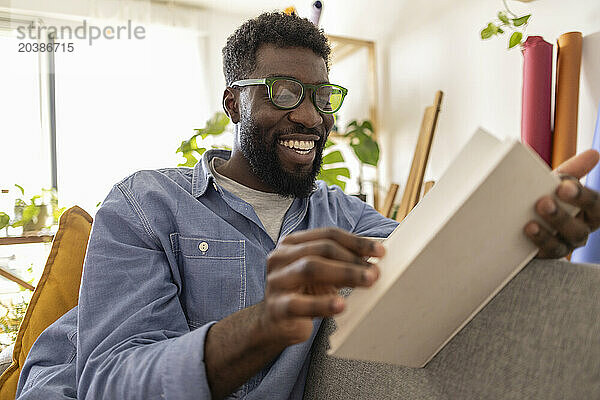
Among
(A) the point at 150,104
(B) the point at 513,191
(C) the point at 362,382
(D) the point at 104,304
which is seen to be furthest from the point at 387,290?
(A) the point at 150,104

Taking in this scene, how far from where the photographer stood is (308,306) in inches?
18.7

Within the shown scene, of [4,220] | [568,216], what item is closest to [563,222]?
[568,216]

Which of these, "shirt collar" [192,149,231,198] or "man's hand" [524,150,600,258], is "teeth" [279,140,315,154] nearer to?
"shirt collar" [192,149,231,198]

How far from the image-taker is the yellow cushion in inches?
43.0

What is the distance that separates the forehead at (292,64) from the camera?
1.14 m

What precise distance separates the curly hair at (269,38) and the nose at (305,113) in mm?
149

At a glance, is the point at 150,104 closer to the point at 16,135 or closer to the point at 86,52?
the point at 86,52

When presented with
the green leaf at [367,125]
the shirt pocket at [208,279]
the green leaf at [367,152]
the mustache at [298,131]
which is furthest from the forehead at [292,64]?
the green leaf at [367,125]

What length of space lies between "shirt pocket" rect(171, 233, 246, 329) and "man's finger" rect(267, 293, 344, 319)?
0.47 metres

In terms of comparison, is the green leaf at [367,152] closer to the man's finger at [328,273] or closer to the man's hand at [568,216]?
the man's hand at [568,216]

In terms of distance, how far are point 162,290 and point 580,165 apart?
26.9 inches

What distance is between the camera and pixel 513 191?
1.60ft

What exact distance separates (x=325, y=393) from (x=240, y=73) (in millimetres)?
803
